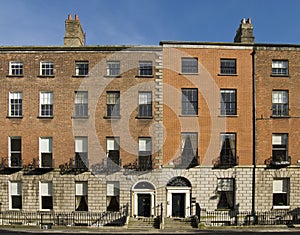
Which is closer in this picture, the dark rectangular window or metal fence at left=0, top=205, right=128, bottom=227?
metal fence at left=0, top=205, right=128, bottom=227

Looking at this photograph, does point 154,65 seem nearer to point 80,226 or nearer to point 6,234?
point 80,226

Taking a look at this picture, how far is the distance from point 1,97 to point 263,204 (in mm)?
22604

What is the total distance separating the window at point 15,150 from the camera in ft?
89.2

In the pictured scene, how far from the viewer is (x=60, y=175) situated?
2697 cm

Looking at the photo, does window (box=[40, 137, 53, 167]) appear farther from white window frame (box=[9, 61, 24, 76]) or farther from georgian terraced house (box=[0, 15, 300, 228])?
white window frame (box=[9, 61, 24, 76])

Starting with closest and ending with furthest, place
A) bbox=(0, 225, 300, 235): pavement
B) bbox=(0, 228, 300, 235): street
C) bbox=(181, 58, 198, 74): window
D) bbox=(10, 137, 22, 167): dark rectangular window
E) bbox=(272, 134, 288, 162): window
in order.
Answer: bbox=(0, 228, 300, 235): street < bbox=(0, 225, 300, 235): pavement < bbox=(10, 137, 22, 167): dark rectangular window < bbox=(272, 134, 288, 162): window < bbox=(181, 58, 198, 74): window

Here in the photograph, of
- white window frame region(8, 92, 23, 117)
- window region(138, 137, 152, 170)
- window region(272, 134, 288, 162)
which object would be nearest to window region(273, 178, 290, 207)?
window region(272, 134, 288, 162)

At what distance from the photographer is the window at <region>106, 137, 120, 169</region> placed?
27.2 m

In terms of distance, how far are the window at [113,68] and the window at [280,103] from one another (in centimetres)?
1278

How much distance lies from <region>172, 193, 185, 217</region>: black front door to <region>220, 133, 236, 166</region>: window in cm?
429

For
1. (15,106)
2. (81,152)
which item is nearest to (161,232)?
(81,152)

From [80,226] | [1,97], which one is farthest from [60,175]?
[1,97]

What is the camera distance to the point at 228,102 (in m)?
27.5

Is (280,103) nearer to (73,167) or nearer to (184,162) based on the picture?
(184,162)
